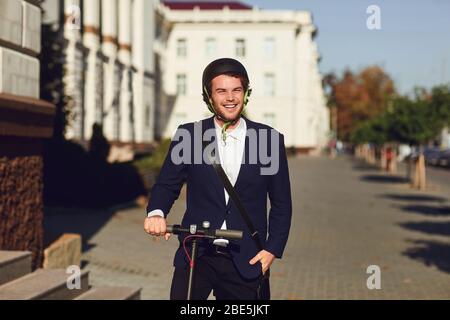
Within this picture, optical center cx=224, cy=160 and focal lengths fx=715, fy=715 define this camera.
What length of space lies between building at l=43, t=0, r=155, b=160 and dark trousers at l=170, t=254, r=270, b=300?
23.4m

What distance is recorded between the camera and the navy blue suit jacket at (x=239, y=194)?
134 inches

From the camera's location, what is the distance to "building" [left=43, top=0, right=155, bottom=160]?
1167 inches

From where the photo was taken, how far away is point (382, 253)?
11.7 m

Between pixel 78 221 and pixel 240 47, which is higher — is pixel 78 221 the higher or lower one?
the lower one

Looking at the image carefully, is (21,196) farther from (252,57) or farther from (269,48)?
(269,48)

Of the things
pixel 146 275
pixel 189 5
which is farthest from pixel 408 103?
pixel 189 5

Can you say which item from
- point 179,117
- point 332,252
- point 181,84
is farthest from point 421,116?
point 181,84

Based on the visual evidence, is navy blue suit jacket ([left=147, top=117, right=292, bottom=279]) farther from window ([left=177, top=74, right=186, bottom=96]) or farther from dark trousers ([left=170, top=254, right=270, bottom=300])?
window ([left=177, top=74, right=186, bottom=96])

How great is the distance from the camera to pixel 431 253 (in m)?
11.8

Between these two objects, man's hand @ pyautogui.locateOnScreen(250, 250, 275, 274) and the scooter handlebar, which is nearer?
the scooter handlebar

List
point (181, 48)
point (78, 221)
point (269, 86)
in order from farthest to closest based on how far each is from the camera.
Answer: point (269, 86) < point (181, 48) < point (78, 221)

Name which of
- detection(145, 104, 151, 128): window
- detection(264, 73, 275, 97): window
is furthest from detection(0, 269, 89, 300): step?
detection(264, 73, 275, 97): window

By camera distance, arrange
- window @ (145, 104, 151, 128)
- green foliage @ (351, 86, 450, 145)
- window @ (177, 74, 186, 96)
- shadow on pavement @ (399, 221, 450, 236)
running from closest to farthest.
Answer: shadow on pavement @ (399, 221, 450, 236) → green foliage @ (351, 86, 450, 145) → window @ (145, 104, 151, 128) → window @ (177, 74, 186, 96)

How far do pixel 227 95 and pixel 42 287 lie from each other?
3.36m
